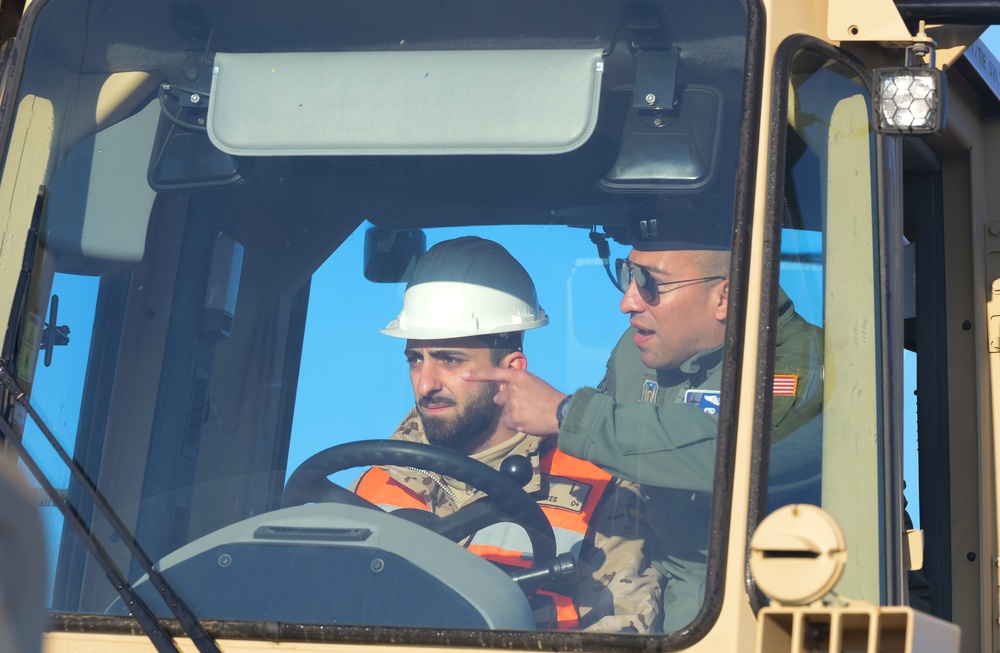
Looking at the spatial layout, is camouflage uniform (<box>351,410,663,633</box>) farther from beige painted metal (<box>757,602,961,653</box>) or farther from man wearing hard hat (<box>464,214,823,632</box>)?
beige painted metal (<box>757,602,961,653</box>)

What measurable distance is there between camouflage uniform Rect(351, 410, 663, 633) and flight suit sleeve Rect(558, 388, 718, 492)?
41 millimetres

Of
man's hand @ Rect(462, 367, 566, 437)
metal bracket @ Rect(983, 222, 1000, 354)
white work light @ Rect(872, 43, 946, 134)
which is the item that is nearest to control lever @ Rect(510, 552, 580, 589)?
man's hand @ Rect(462, 367, 566, 437)

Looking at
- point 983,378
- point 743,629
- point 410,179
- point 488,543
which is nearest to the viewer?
point 743,629

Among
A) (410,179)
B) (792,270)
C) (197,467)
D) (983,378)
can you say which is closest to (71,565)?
(197,467)

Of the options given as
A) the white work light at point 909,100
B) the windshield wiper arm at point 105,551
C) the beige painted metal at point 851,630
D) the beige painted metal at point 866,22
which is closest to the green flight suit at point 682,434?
the beige painted metal at point 851,630

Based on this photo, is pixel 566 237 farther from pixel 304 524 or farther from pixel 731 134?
pixel 304 524

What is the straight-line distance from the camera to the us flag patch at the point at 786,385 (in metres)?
2.43

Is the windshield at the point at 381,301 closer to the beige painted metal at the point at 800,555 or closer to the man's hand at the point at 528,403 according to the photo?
the man's hand at the point at 528,403

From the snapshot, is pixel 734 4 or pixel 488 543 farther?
pixel 734 4

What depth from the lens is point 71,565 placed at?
2.46m

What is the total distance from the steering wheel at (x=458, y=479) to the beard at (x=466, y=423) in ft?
0.09

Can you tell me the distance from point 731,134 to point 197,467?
112cm

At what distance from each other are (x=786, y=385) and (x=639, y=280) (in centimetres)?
33

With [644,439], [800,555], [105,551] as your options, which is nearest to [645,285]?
[644,439]
